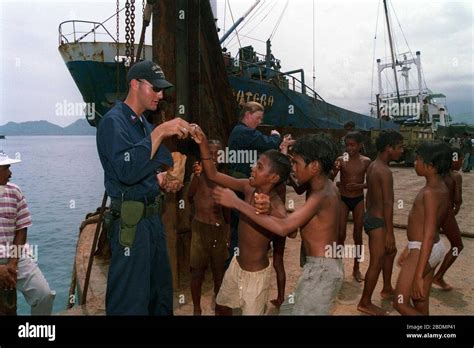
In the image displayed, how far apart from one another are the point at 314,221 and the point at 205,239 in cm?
141

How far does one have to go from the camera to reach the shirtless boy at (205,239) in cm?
344

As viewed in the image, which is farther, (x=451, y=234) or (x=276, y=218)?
(x=451, y=234)

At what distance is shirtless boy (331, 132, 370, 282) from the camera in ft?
14.8

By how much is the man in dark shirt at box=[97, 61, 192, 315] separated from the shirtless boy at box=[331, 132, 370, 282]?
282 centimetres

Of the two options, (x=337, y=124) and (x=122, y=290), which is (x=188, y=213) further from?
(x=337, y=124)

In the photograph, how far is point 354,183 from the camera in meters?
4.50

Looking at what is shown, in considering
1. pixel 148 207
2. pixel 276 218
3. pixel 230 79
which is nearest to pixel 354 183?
pixel 276 218

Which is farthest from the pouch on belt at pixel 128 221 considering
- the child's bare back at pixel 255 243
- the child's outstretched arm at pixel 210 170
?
the child's bare back at pixel 255 243

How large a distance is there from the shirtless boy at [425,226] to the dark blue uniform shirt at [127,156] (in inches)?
85.3

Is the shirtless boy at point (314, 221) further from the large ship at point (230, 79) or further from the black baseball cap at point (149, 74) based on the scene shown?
the large ship at point (230, 79)

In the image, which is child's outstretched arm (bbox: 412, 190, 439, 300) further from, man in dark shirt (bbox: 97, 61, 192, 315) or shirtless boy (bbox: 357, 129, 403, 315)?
man in dark shirt (bbox: 97, 61, 192, 315)

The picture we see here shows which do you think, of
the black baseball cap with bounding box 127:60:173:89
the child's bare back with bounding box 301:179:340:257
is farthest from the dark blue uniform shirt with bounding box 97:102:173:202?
the child's bare back with bounding box 301:179:340:257

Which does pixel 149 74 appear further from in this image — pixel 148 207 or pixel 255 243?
pixel 255 243
